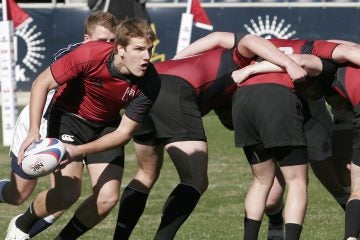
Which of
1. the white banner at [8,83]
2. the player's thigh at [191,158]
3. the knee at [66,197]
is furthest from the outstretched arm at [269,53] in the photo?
the white banner at [8,83]

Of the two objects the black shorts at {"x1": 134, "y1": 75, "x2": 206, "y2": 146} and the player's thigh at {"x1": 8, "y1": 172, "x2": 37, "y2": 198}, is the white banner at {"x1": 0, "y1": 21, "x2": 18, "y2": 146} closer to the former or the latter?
the player's thigh at {"x1": 8, "y1": 172, "x2": 37, "y2": 198}

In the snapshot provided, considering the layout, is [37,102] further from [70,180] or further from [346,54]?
[346,54]

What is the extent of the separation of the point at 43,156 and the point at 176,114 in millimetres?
1108

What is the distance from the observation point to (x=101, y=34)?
7.57 metres

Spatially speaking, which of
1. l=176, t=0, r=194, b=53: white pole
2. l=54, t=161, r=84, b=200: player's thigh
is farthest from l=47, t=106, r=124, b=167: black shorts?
l=176, t=0, r=194, b=53: white pole

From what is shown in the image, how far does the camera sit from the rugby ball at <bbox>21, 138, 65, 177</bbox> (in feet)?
21.9

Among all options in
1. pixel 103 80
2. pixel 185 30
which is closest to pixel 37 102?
pixel 103 80

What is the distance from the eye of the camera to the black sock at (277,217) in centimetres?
796

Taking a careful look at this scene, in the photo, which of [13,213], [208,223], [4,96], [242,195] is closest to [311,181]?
[242,195]

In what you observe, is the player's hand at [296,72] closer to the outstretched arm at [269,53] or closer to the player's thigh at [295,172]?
the outstretched arm at [269,53]

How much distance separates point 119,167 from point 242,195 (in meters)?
3.11

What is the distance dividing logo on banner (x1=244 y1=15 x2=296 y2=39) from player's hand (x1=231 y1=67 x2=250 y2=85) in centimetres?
1107

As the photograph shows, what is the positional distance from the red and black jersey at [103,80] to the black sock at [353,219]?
1.45 meters

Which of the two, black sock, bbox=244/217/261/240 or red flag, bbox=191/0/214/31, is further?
red flag, bbox=191/0/214/31
